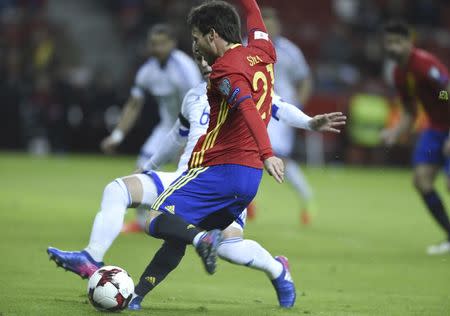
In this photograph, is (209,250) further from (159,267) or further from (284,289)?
(284,289)

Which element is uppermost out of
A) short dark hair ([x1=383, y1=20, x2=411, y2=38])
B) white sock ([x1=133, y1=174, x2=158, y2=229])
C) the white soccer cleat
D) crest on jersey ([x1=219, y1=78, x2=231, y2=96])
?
crest on jersey ([x1=219, y1=78, x2=231, y2=96])

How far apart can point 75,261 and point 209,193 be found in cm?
98

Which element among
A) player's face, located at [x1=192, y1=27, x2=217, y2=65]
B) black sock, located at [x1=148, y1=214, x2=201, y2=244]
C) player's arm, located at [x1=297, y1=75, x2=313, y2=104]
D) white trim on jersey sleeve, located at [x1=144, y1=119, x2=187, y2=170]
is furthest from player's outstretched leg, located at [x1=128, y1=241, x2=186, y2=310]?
player's arm, located at [x1=297, y1=75, x2=313, y2=104]

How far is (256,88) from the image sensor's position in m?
6.31

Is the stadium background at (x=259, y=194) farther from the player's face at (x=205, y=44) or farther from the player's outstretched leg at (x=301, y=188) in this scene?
the player's face at (x=205, y=44)

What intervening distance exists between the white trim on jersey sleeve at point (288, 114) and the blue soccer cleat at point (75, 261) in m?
1.55

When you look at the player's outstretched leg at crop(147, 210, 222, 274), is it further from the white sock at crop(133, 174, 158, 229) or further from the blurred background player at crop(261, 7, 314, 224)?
the blurred background player at crop(261, 7, 314, 224)

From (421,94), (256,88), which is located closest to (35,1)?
(421,94)

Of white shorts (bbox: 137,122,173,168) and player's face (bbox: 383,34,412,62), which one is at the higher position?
player's face (bbox: 383,34,412,62)

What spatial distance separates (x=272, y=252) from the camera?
10.1 m

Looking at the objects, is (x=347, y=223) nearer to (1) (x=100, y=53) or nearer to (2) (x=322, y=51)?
(2) (x=322, y=51)

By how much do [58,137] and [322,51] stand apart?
20.0 feet

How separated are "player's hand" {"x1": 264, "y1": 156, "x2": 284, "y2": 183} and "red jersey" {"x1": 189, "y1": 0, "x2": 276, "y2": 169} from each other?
14 centimetres

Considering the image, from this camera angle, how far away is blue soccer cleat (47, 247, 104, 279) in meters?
6.52
